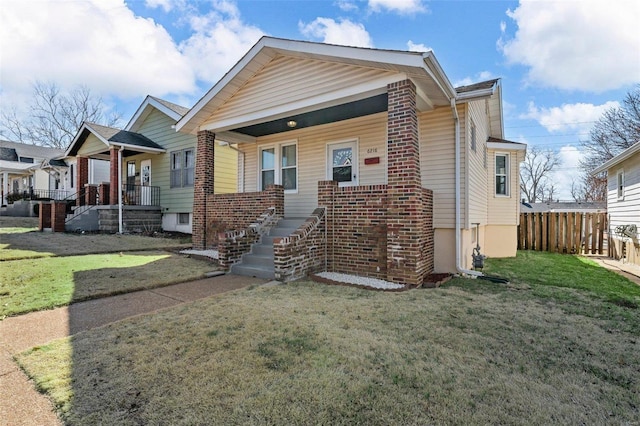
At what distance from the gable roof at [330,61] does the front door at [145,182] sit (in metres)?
8.07

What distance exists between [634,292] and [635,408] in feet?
17.0

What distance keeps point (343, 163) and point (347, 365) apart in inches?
260

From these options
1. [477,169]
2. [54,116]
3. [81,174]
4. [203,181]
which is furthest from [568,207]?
[54,116]

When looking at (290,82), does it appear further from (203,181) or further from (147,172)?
(147,172)

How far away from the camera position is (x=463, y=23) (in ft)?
28.8

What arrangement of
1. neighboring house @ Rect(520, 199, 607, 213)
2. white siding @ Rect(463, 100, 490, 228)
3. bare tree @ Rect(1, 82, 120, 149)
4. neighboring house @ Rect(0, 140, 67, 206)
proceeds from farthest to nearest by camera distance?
bare tree @ Rect(1, 82, 120, 149), neighboring house @ Rect(520, 199, 607, 213), neighboring house @ Rect(0, 140, 67, 206), white siding @ Rect(463, 100, 490, 228)

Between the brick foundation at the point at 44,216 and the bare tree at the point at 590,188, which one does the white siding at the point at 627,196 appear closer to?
the bare tree at the point at 590,188

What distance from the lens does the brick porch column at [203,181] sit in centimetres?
927

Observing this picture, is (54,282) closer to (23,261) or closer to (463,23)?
(23,261)

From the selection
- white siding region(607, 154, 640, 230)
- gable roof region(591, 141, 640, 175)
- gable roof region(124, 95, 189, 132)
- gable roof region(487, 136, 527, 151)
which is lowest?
white siding region(607, 154, 640, 230)

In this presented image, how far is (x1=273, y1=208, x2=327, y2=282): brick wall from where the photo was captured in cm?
595

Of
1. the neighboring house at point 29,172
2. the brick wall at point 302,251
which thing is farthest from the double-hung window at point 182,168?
the neighboring house at point 29,172

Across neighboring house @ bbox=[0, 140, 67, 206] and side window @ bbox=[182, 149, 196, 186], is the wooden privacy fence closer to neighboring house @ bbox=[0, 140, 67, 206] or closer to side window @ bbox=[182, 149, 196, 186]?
side window @ bbox=[182, 149, 196, 186]

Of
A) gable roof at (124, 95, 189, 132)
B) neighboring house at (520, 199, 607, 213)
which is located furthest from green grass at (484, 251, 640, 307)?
neighboring house at (520, 199, 607, 213)
